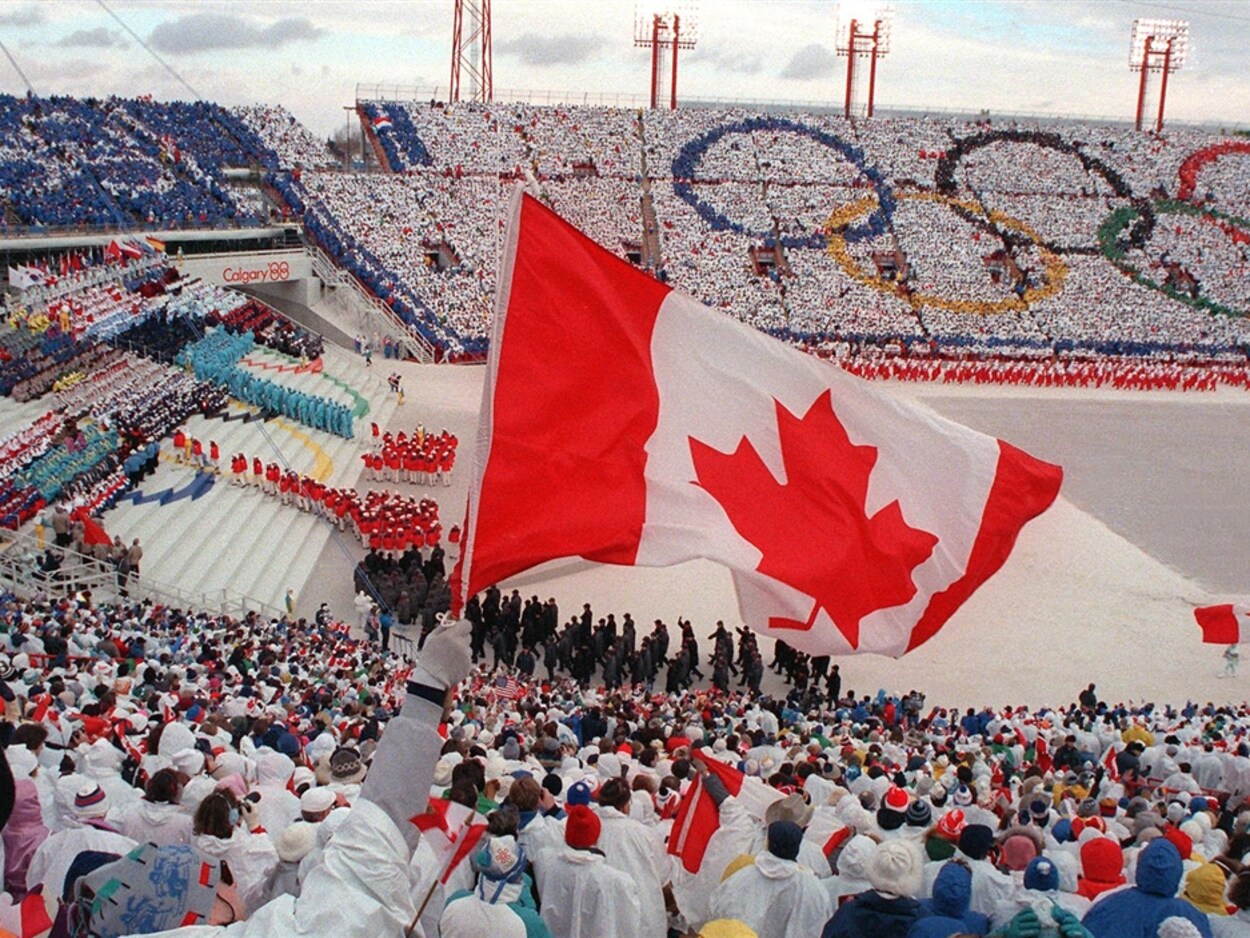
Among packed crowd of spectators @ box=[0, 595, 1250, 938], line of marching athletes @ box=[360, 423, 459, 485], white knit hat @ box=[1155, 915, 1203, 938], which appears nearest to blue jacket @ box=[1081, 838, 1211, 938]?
packed crowd of spectators @ box=[0, 595, 1250, 938]

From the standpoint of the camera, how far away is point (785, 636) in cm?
594

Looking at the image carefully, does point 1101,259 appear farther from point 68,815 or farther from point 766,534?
point 68,815

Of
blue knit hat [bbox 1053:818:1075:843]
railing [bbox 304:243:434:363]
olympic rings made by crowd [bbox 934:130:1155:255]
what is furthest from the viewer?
olympic rings made by crowd [bbox 934:130:1155:255]

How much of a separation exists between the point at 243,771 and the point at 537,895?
2072 mm

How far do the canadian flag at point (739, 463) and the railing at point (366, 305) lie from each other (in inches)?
967

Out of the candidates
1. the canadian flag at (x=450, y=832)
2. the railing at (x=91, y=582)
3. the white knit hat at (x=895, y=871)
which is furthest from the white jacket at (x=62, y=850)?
the railing at (x=91, y=582)

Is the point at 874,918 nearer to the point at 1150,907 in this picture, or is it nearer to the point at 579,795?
the point at 1150,907

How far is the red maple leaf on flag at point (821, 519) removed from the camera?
235 inches

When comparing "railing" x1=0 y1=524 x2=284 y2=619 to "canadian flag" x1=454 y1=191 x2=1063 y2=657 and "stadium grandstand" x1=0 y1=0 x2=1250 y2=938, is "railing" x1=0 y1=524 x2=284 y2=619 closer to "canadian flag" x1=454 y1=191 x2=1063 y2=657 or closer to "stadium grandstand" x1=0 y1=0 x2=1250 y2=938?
"stadium grandstand" x1=0 y1=0 x2=1250 y2=938

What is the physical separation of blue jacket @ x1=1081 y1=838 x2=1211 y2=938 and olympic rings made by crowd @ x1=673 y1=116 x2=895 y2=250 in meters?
36.5

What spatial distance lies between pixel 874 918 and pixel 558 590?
11.9 metres

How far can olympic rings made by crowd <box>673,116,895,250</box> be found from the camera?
39.8 meters

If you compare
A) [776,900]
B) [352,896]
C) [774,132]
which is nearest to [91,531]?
[776,900]

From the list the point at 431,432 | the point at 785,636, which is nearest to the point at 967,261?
the point at 431,432
